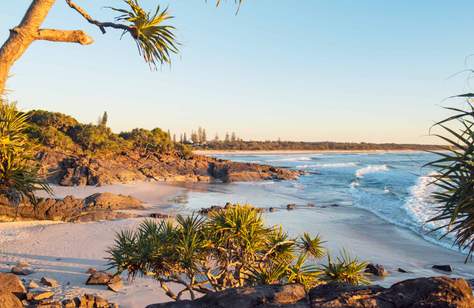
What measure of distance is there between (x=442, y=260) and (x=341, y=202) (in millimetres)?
14084

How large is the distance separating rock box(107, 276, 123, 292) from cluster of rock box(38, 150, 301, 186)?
17.4 m

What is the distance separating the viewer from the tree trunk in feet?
13.1

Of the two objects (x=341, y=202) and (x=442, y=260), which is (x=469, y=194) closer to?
(x=442, y=260)

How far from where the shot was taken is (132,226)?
15086 mm

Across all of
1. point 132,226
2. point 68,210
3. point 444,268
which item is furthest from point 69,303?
point 444,268

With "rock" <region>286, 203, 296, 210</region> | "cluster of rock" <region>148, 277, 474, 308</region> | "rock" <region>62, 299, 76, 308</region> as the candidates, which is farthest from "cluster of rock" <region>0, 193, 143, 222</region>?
"cluster of rock" <region>148, 277, 474, 308</region>

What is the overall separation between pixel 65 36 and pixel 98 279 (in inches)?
227

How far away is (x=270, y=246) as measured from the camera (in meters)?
5.86

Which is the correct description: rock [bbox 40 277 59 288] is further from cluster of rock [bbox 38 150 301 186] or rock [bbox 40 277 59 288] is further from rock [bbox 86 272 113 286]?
cluster of rock [bbox 38 150 301 186]

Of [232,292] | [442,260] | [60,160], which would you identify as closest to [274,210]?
[442,260]

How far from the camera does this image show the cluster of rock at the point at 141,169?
27953 mm

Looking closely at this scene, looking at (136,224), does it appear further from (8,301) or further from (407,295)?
(407,295)

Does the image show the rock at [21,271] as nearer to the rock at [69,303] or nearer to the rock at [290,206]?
the rock at [69,303]

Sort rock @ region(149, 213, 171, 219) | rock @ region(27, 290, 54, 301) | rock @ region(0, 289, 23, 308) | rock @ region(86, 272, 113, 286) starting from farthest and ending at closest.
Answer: rock @ region(149, 213, 171, 219) < rock @ region(86, 272, 113, 286) < rock @ region(27, 290, 54, 301) < rock @ region(0, 289, 23, 308)
